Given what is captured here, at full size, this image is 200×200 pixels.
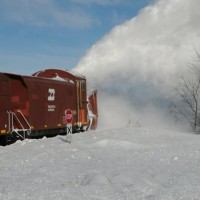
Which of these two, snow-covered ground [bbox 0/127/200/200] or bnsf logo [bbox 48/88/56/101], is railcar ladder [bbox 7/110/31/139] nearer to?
bnsf logo [bbox 48/88/56/101]

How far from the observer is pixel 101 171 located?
28.8 feet

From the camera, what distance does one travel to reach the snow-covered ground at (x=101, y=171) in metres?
6.89

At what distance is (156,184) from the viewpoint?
24.5 feet

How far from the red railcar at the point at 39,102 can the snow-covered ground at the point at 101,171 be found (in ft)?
12.6

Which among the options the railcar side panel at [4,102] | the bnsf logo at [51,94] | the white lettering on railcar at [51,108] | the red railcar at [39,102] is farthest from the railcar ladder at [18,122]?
the bnsf logo at [51,94]

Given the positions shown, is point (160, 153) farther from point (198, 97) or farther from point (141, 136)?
point (198, 97)

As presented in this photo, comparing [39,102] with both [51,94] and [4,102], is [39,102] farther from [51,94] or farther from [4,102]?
[4,102]

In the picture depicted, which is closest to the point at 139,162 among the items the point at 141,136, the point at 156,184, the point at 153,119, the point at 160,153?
the point at 160,153

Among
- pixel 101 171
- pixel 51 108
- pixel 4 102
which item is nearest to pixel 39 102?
pixel 51 108

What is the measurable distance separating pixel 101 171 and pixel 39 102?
11317 millimetres

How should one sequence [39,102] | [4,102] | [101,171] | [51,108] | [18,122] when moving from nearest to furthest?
1. [101,171]
2. [4,102]
3. [18,122]
4. [39,102]
5. [51,108]

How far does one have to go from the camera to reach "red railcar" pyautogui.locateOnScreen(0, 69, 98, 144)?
1769 cm

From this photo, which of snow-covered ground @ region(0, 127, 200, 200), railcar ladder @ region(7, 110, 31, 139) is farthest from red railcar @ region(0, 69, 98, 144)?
snow-covered ground @ region(0, 127, 200, 200)

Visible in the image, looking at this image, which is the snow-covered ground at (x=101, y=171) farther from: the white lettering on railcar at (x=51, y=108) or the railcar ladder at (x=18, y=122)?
the white lettering on railcar at (x=51, y=108)
